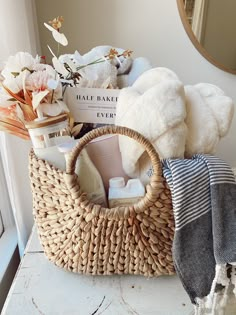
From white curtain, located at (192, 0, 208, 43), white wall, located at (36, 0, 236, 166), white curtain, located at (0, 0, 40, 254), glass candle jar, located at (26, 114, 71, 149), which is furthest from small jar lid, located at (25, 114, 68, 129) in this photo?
white curtain, located at (192, 0, 208, 43)

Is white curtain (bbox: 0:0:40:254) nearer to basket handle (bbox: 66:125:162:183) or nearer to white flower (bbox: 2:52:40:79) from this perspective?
white flower (bbox: 2:52:40:79)

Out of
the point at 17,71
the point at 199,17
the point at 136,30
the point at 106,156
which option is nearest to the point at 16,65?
the point at 17,71

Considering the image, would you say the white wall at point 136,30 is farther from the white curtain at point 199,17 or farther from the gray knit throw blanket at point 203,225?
the gray knit throw blanket at point 203,225

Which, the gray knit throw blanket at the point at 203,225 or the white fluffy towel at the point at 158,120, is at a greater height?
the white fluffy towel at the point at 158,120

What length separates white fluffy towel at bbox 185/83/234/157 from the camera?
21.9 inches

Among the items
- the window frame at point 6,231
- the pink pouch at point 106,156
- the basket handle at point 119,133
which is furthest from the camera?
the window frame at point 6,231

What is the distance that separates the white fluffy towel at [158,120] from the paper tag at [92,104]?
6 cm

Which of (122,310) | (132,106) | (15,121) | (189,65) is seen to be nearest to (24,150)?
(15,121)

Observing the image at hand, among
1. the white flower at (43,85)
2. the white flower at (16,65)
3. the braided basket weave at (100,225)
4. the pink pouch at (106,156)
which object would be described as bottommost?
the braided basket weave at (100,225)

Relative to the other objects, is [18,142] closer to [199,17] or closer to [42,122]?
[42,122]

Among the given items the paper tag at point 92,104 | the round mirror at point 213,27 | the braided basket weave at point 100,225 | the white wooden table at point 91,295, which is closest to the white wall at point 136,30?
the round mirror at point 213,27

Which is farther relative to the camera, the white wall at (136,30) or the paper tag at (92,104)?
the white wall at (136,30)

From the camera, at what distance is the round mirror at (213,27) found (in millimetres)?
862

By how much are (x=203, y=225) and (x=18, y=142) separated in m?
0.50
